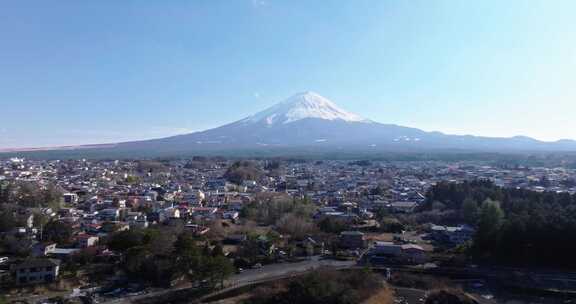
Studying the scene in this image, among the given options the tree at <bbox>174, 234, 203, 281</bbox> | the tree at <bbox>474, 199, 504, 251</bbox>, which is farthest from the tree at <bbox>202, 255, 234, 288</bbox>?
the tree at <bbox>474, 199, 504, 251</bbox>

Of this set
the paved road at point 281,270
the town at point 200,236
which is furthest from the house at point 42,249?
the paved road at point 281,270

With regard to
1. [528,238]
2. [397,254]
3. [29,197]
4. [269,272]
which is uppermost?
[29,197]

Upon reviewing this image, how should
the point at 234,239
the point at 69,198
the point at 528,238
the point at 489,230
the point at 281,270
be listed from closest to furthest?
the point at 281,270
the point at 528,238
the point at 489,230
the point at 234,239
the point at 69,198

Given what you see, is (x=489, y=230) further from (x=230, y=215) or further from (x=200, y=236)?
(x=230, y=215)

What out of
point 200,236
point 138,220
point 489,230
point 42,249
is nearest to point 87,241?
point 42,249

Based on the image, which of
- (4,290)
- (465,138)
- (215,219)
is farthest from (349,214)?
(465,138)

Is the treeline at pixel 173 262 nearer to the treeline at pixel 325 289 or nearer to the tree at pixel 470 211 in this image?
the treeline at pixel 325 289

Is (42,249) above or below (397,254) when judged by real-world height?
above

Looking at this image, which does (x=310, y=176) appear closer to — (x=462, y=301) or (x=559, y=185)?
(x=559, y=185)
